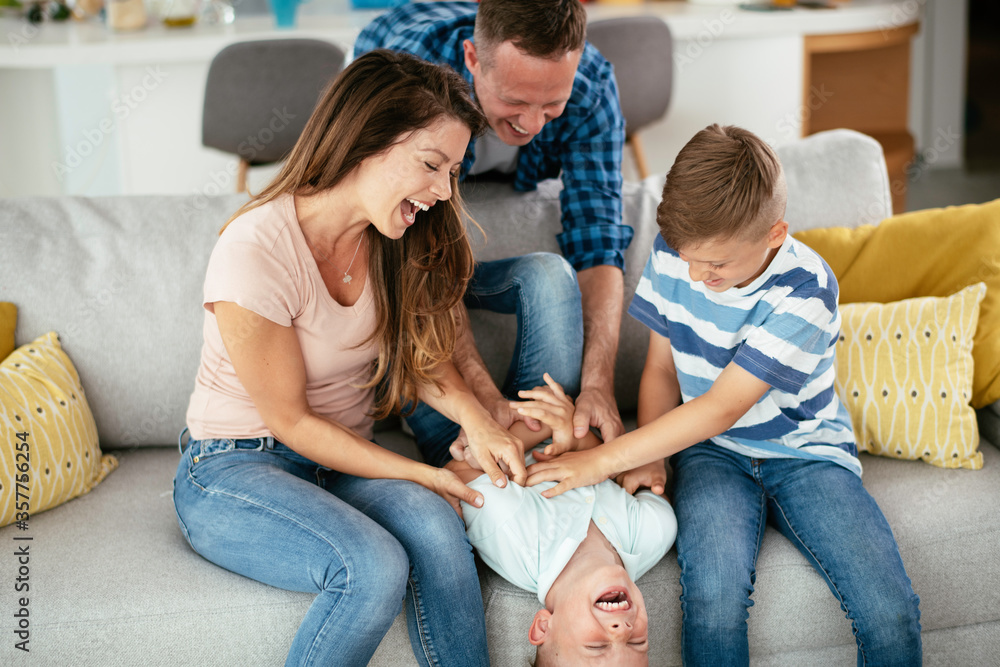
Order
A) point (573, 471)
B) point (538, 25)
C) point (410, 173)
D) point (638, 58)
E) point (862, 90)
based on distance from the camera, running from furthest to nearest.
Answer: point (862, 90) < point (638, 58) < point (538, 25) < point (573, 471) < point (410, 173)

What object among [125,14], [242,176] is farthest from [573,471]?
[125,14]

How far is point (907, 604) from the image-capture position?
136 centimetres

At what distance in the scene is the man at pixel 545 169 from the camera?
5.32ft

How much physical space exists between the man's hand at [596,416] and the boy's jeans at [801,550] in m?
0.17

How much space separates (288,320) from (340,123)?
316 mm

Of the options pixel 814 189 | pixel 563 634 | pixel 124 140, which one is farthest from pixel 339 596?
pixel 124 140

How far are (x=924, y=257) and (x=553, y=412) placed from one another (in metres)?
0.87

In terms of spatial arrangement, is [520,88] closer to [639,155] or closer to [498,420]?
[498,420]

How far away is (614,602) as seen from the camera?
132 cm

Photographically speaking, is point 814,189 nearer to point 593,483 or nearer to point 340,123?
point 593,483

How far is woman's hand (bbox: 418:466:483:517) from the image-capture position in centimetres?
145

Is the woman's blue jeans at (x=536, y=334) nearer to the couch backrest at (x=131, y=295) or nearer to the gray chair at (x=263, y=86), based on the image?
the couch backrest at (x=131, y=295)

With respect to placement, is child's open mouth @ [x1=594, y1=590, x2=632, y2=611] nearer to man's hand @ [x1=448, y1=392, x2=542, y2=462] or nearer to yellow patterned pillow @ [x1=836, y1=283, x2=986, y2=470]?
man's hand @ [x1=448, y1=392, x2=542, y2=462]
